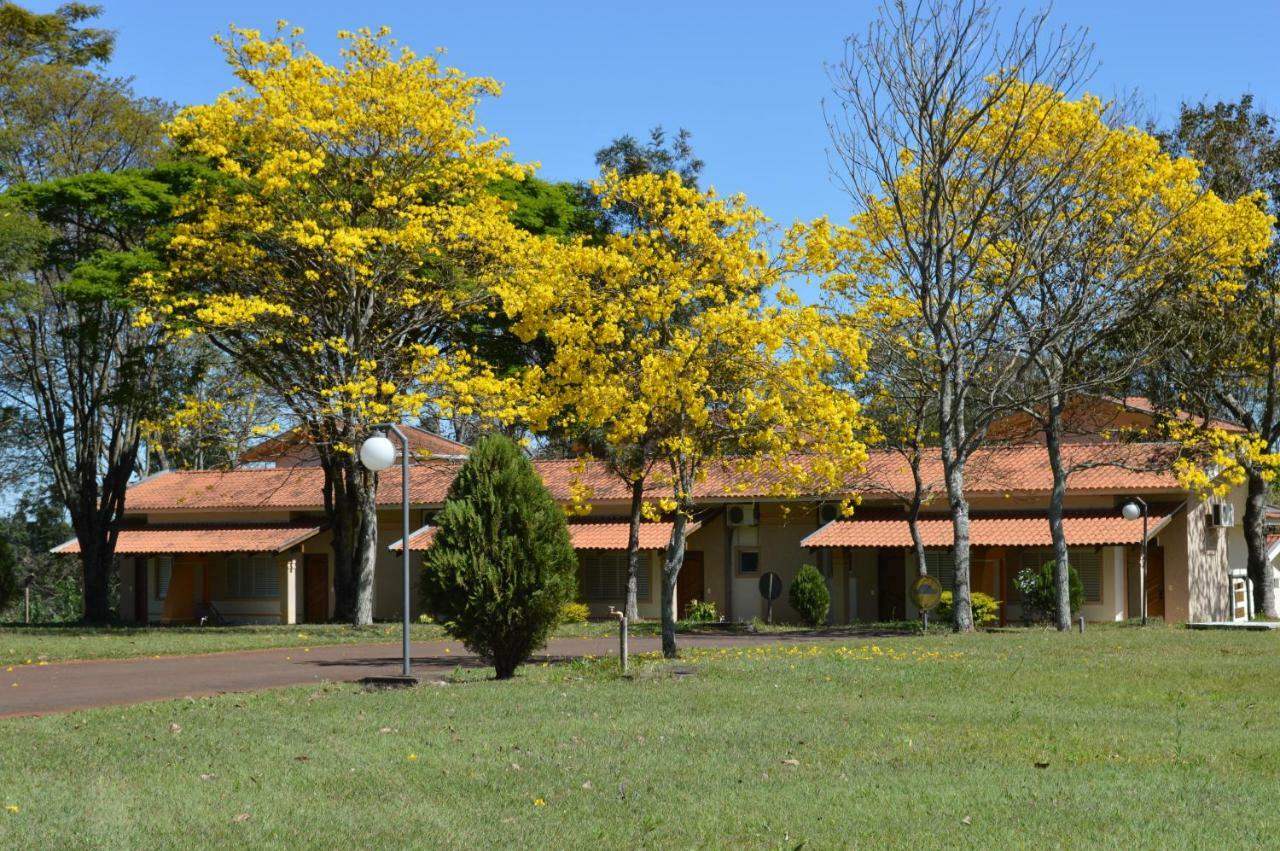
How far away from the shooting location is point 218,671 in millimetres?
19891

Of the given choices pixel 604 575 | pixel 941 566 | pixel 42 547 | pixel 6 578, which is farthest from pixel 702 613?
pixel 42 547

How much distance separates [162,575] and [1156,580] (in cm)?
2722

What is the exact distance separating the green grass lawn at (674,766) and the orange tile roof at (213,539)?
87.0 feet

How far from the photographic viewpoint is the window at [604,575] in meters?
40.3

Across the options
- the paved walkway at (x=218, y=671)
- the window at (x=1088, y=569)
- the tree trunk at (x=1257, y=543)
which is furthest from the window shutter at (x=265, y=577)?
the tree trunk at (x=1257, y=543)

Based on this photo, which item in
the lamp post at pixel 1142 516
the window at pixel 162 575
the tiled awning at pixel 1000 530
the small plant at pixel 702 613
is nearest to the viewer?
the lamp post at pixel 1142 516

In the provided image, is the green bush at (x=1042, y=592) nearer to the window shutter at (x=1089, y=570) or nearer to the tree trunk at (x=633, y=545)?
the window shutter at (x=1089, y=570)

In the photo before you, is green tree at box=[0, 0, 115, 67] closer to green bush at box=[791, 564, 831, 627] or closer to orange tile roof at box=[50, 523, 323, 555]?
orange tile roof at box=[50, 523, 323, 555]

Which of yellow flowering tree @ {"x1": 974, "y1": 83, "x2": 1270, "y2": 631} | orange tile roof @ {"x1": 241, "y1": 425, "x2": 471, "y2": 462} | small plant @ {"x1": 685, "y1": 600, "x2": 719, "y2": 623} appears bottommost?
small plant @ {"x1": 685, "y1": 600, "x2": 719, "y2": 623}

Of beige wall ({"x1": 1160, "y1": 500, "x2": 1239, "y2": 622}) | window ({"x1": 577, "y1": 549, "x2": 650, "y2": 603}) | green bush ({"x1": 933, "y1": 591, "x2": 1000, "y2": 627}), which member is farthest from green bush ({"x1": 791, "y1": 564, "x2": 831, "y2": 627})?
beige wall ({"x1": 1160, "y1": 500, "x2": 1239, "y2": 622})

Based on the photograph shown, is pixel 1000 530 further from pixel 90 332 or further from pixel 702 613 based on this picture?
pixel 90 332

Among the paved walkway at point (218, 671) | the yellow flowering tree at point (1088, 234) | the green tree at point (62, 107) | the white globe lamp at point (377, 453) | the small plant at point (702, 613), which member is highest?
the green tree at point (62, 107)

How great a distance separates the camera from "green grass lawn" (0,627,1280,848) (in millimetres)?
7438

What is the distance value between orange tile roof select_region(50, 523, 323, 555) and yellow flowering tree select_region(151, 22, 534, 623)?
35.6ft
